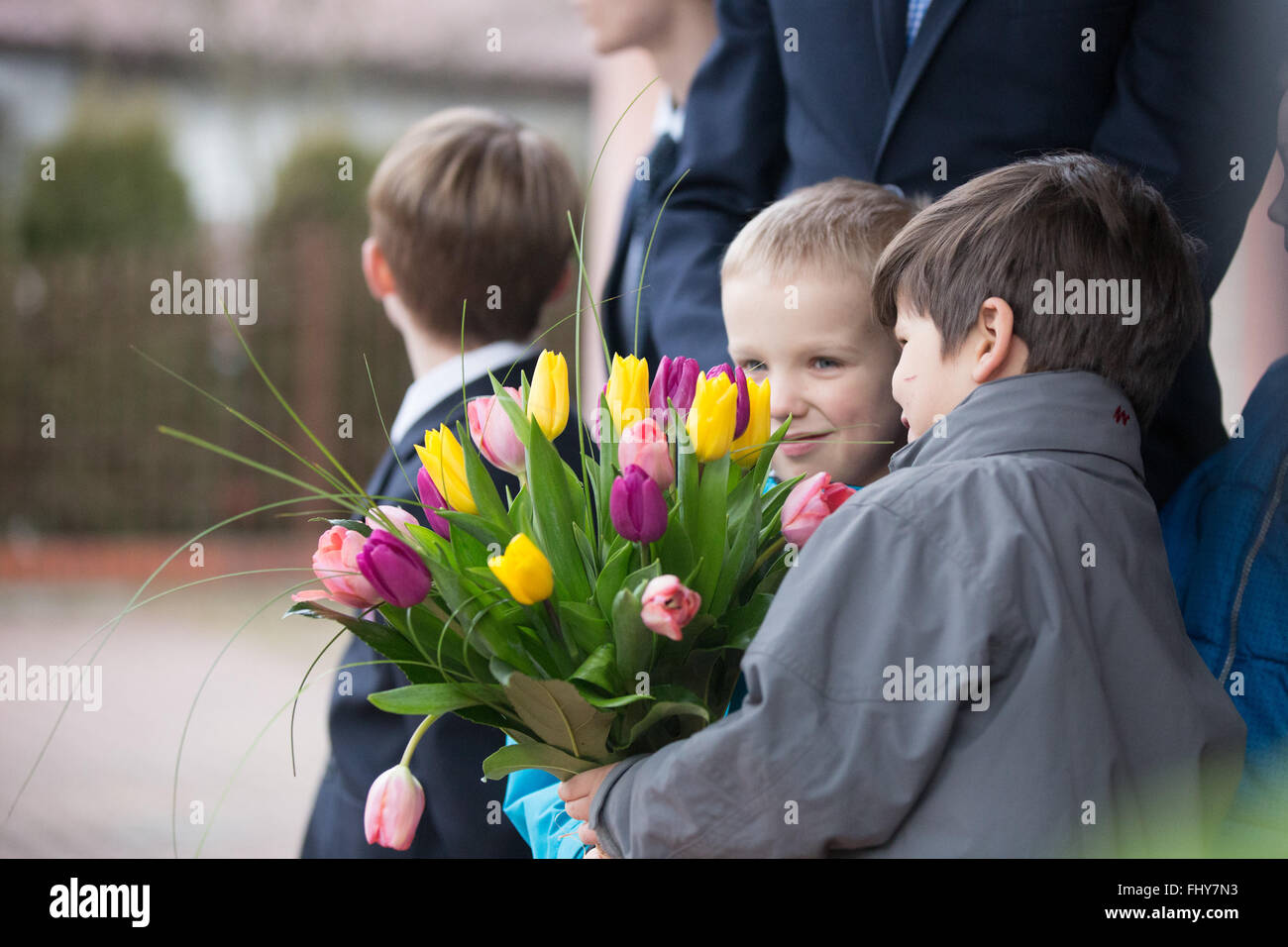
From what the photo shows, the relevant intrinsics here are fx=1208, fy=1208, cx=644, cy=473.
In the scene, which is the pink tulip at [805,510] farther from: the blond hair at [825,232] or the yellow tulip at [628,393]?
the blond hair at [825,232]

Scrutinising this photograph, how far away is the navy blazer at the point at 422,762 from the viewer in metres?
1.38

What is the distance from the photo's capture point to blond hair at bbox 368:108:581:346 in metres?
1.61

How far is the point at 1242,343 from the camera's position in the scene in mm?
1539

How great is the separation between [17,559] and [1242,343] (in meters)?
6.16

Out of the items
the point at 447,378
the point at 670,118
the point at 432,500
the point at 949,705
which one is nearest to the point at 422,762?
the point at 447,378

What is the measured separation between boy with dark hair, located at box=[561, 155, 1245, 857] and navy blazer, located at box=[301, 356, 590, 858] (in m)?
0.53

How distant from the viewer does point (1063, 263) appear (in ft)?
2.97

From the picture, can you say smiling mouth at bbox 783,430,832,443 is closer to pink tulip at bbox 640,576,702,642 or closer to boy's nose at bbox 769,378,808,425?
boy's nose at bbox 769,378,808,425

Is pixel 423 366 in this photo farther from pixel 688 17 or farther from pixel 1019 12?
pixel 1019 12

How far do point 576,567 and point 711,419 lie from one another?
14 cm

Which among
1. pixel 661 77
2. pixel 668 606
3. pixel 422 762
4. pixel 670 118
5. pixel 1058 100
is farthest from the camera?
pixel 670 118

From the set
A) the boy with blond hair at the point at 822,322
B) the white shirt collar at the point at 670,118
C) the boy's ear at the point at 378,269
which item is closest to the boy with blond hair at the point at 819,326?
the boy with blond hair at the point at 822,322

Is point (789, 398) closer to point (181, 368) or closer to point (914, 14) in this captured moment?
point (914, 14)

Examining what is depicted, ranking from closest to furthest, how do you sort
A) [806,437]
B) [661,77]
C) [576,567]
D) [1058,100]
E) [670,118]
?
[576,567]
[806,437]
[1058,100]
[661,77]
[670,118]
